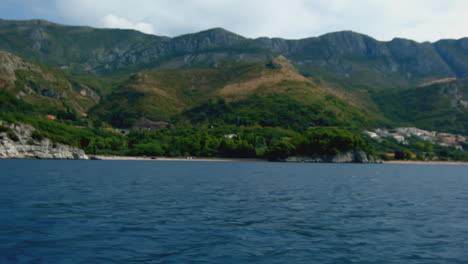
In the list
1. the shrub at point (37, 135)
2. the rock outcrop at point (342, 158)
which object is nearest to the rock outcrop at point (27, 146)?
the shrub at point (37, 135)

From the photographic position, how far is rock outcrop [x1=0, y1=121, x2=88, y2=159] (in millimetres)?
151250

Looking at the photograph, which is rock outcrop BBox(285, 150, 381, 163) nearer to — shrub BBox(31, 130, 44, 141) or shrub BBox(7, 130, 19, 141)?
shrub BBox(31, 130, 44, 141)

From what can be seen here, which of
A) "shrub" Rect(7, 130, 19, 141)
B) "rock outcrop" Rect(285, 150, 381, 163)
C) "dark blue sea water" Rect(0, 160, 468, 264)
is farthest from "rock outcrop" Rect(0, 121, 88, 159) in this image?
"dark blue sea water" Rect(0, 160, 468, 264)

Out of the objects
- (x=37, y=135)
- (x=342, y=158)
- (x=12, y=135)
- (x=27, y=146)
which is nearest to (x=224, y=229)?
(x=12, y=135)

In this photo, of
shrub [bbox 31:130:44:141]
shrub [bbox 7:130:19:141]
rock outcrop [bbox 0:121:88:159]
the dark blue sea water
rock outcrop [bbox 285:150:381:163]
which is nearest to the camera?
the dark blue sea water

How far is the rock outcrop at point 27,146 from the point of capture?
5955 inches

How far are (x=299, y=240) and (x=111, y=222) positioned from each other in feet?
43.8

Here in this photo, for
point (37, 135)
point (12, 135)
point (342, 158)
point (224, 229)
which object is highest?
point (37, 135)

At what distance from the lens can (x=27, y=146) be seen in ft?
522

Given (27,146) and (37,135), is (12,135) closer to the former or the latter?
(27,146)

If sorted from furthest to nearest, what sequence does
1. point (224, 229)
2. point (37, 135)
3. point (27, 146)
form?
point (37, 135) → point (27, 146) → point (224, 229)

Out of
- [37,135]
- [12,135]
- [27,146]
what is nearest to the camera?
[12,135]

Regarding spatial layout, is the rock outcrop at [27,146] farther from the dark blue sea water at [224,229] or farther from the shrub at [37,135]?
the dark blue sea water at [224,229]

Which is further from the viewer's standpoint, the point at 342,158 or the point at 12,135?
the point at 342,158
